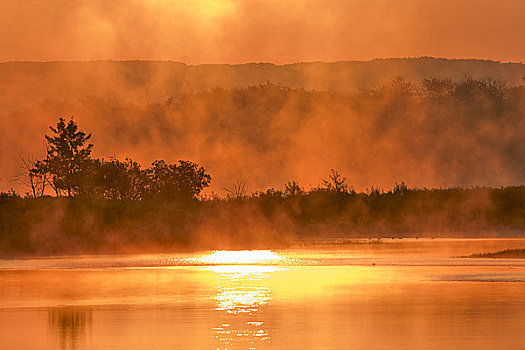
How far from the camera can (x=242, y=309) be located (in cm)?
3061

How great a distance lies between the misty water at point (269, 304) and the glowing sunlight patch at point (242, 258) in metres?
1.47

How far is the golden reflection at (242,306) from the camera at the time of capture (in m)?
24.4

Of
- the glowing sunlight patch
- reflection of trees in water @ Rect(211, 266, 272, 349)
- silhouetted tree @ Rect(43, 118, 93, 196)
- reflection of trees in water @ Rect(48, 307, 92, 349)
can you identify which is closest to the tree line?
silhouetted tree @ Rect(43, 118, 93, 196)

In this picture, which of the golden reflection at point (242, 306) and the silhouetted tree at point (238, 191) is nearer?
the golden reflection at point (242, 306)

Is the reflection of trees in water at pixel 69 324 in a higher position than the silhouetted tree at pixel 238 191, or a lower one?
lower

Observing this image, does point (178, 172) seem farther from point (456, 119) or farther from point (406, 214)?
point (456, 119)

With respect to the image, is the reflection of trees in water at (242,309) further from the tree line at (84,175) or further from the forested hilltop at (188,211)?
the tree line at (84,175)

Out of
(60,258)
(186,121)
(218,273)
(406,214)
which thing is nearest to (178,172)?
(406,214)

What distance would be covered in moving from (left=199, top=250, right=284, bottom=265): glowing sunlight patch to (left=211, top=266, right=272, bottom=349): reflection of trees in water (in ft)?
34.4

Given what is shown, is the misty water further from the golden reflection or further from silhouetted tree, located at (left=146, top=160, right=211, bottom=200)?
silhouetted tree, located at (left=146, top=160, right=211, bottom=200)

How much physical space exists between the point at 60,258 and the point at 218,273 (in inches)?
759

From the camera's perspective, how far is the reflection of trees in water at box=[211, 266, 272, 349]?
956 inches

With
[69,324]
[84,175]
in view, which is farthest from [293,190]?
[69,324]

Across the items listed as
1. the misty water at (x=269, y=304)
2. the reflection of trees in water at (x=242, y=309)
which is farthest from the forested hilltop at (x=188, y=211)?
the reflection of trees in water at (x=242, y=309)
